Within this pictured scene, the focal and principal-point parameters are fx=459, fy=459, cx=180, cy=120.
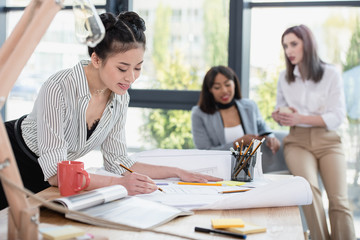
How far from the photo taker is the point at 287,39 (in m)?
3.17

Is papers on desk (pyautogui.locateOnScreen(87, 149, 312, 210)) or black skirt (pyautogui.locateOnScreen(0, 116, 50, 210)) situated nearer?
papers on desk (pyautogui.locateOnScreen(87, 149, 312, 210))

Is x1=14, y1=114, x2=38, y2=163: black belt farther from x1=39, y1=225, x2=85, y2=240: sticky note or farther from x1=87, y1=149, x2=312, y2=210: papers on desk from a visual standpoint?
x1=39, y1=225, x2=85, y2=240: sticky note

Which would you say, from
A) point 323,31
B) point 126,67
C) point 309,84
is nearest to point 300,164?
point 309,84

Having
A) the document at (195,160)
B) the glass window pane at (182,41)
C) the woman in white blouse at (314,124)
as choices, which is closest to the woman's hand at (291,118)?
the woman in white blouse at (314,124)

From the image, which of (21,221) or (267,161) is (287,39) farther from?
(21,221)

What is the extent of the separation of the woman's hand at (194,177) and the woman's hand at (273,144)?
58.1 inches

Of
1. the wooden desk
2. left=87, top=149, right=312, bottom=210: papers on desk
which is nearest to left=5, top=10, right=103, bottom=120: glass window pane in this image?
left=87, top=149, right=312, bottom=210: papers on desk

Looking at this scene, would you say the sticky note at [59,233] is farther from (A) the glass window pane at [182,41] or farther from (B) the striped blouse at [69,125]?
(A) the glass window pane at [182,41]

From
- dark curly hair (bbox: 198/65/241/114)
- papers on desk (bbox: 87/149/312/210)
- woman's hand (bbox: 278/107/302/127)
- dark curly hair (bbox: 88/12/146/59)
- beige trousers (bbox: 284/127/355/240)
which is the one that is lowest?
beige trousers (bbox: 284/127/355/240)

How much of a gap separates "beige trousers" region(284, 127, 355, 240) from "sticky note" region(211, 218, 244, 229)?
5.76 ft

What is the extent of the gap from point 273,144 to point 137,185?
183 cm

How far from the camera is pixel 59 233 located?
92 centimetres

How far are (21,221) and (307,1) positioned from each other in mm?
2986

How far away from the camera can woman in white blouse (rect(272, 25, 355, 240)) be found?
2.76 meters
